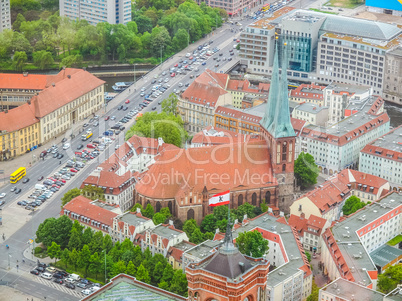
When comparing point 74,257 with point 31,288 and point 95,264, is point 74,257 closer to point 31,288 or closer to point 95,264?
point 95,264

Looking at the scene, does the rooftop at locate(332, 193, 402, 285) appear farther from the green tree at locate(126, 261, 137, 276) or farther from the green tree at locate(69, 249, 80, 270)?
the green tree at locate(69, 249, 80, 270)

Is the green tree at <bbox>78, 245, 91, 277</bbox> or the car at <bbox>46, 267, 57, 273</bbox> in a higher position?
the green tree at <bbox>78, 245, 91, 277</bbox>

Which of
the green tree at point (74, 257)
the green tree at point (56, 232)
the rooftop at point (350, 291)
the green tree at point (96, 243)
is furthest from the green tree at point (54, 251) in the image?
the rooftop at point (350, 291)

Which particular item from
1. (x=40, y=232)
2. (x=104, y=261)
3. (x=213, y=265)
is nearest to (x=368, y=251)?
(x=104, y=261)

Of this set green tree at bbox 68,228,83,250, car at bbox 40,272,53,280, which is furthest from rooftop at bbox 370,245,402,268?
car at bbox 40,272,53,280

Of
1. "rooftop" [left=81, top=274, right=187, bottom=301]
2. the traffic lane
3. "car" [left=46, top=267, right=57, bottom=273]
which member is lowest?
the traffic lane

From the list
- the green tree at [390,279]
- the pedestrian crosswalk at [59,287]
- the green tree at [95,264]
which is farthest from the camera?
the green tree at [95,264]

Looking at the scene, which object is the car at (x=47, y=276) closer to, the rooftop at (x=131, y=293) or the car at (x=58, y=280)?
the car at (x=58, y=280)
